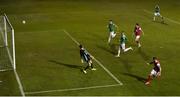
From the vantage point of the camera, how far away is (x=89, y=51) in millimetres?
34750

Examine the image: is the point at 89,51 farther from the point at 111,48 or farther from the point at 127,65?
the point at 127,65

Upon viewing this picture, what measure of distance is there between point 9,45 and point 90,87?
46.9 feet

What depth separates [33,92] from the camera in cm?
2433

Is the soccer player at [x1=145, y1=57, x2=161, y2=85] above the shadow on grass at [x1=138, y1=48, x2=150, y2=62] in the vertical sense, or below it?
above

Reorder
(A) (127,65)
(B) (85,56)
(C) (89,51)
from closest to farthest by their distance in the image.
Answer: (B) (85,56)
(A) (127,65)
(C) (89,51)

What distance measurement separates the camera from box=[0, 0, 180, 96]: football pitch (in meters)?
25.2

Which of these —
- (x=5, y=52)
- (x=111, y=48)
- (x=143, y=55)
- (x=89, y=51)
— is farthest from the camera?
(x=111, y=48)

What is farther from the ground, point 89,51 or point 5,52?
point 89,51

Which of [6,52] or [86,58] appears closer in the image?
[86,58]

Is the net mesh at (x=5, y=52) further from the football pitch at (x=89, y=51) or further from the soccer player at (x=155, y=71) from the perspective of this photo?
the soccer player at (x=155, y=71)

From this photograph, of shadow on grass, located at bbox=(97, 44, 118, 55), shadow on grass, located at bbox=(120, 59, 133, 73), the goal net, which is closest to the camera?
shadow on grass, located at bbox=(120, 59, 133, 73)

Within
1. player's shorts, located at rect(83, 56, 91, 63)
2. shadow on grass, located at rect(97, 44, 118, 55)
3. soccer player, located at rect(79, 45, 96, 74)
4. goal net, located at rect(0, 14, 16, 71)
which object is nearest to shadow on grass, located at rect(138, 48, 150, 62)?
shadow on grass, located at rect(97, 44, 118, 55)

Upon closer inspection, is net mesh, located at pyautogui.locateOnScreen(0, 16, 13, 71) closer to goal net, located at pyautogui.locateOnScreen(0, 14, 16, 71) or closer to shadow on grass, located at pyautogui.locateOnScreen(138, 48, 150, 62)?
goal net, located at pyautogui.locateOnScreen(0, 14, 16, 71)

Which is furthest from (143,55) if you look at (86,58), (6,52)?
(6,52)
